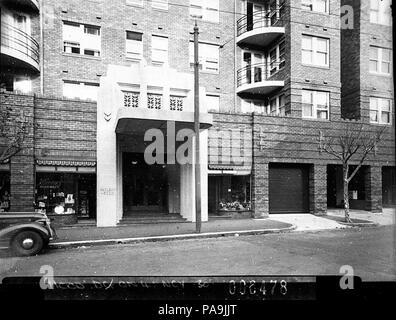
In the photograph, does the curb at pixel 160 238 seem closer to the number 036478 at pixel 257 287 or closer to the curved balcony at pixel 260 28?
the number 036478 at pixel 257 287

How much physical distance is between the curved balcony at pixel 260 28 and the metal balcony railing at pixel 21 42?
10.9m

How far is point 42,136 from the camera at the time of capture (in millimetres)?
13141

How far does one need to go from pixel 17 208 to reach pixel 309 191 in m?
14.8

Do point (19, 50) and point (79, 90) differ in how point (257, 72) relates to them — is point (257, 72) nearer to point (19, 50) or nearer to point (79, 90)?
point (79, 90)

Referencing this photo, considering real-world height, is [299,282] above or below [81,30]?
below

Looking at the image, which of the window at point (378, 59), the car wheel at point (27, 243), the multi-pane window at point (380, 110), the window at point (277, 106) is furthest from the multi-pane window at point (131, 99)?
the window at point (378, 59)

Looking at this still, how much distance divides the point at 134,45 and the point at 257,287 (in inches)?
560

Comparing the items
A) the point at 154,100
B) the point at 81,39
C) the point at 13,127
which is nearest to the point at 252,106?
the point at 154,100

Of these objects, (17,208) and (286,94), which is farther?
(286,94)

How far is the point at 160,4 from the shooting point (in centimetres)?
1636

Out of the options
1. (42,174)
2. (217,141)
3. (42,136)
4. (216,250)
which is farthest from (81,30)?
(216,250)

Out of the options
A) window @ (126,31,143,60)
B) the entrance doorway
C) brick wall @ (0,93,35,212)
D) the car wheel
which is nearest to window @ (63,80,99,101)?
brick wall @ (0,93,35,212)

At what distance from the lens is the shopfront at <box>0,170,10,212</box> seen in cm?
1257

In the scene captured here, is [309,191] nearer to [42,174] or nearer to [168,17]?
[168,17]
